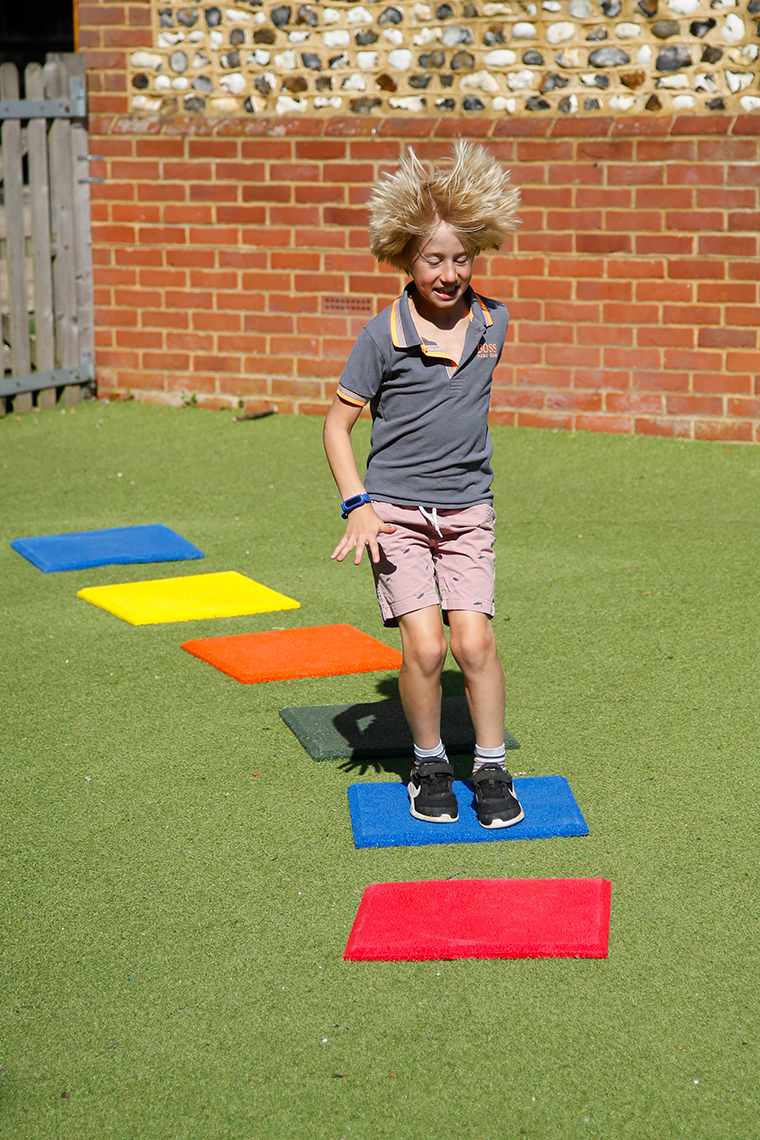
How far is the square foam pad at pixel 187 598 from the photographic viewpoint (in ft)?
16.6

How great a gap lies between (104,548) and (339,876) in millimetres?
3195

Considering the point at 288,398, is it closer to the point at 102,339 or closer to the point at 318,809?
the point at 102,339

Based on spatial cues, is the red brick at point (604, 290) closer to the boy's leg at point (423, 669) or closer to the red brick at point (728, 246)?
the red brick at point (728, 246)

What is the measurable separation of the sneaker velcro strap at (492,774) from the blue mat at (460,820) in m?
0.10

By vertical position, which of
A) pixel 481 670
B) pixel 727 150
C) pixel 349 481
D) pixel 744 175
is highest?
pixel 727 150

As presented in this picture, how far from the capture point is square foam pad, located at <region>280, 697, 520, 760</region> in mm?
3781

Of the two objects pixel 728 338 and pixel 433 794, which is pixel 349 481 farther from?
pixel 728 338

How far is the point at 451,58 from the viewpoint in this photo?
8.18 metres

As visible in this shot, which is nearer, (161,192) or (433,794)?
(433,794)

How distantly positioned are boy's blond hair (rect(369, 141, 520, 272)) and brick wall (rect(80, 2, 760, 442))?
497 centimetres

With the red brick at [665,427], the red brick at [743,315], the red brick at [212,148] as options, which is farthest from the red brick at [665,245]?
the red brick at [212,148]

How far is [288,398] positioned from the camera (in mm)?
9023

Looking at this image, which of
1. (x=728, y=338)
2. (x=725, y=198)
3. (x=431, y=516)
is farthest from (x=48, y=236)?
Result: (x=431, y=516)

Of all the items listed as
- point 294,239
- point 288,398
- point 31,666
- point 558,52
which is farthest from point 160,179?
point 31,666
